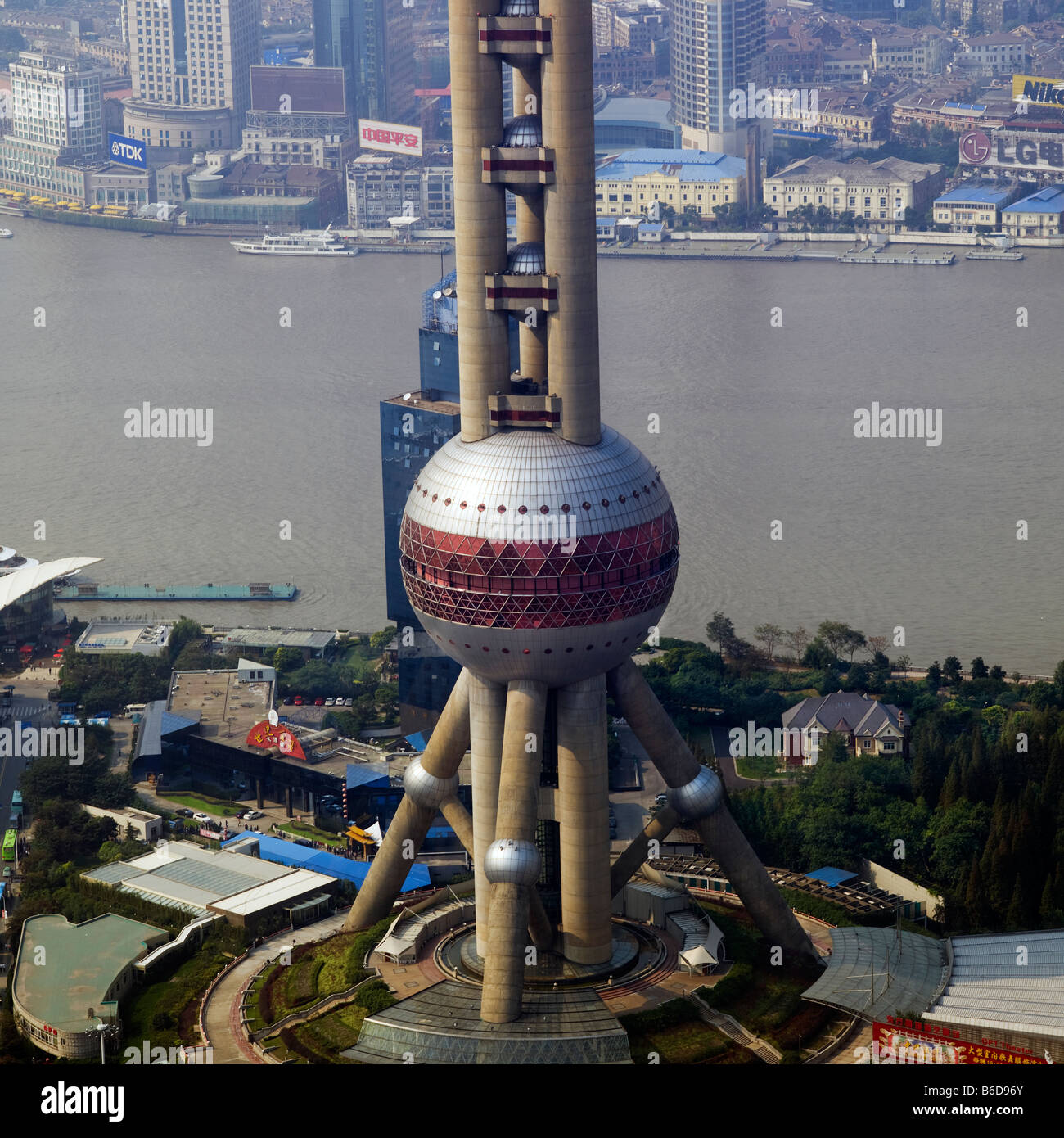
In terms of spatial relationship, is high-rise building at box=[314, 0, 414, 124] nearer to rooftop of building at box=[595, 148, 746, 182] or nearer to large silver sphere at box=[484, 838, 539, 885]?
rooftop of building at box=[595, 148, 746, 182]

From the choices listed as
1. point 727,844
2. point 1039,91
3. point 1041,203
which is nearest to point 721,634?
point 727,844

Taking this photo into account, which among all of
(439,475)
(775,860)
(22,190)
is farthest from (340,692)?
(22,190)

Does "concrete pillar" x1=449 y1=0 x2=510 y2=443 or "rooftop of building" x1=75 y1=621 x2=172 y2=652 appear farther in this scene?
"rooftop of building" x1=75 y1=621 x2=172 y2=652

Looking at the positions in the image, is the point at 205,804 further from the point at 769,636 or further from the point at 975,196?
the point at 975,196

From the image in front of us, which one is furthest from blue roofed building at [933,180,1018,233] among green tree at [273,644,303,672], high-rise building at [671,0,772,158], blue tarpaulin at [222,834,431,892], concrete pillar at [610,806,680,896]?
concrete pillar at [610,806,680,896]

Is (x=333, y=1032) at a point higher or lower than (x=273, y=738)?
lower
